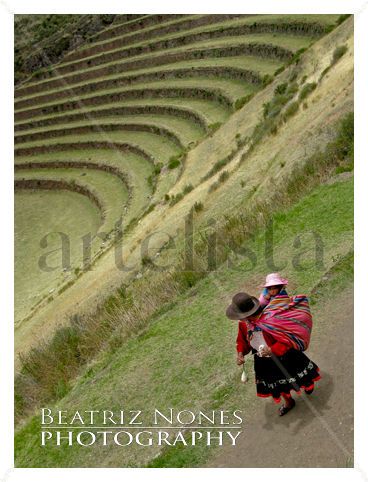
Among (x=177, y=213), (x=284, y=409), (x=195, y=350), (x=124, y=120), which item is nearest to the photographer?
(x=284, y=409)

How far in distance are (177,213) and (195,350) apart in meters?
8.60

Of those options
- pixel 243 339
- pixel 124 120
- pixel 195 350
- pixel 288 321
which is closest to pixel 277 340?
pixel 288 321

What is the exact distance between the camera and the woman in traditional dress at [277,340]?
16.2ft

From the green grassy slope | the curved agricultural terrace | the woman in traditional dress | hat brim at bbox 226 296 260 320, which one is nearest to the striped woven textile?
the woman in traditional dress

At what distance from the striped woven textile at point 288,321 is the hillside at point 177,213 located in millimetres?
1363

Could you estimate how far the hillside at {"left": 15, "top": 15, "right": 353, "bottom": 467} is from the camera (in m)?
7.46

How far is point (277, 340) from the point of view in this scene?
16.2 feet

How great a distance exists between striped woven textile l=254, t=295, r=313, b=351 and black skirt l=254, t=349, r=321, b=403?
0.69 ft

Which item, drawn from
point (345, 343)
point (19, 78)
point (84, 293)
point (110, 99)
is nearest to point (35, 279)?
point (84, 293)

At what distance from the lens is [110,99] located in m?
39.7

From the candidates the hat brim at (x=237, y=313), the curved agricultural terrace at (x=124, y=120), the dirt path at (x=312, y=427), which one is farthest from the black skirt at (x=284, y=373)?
the curved agricultural terrace at (x=124, y=120)

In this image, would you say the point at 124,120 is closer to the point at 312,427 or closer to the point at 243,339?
the point at 243,339

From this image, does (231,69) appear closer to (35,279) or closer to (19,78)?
(35,279)

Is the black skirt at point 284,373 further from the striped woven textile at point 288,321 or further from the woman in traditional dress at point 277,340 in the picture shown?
the striped woven textile at point 288,321
